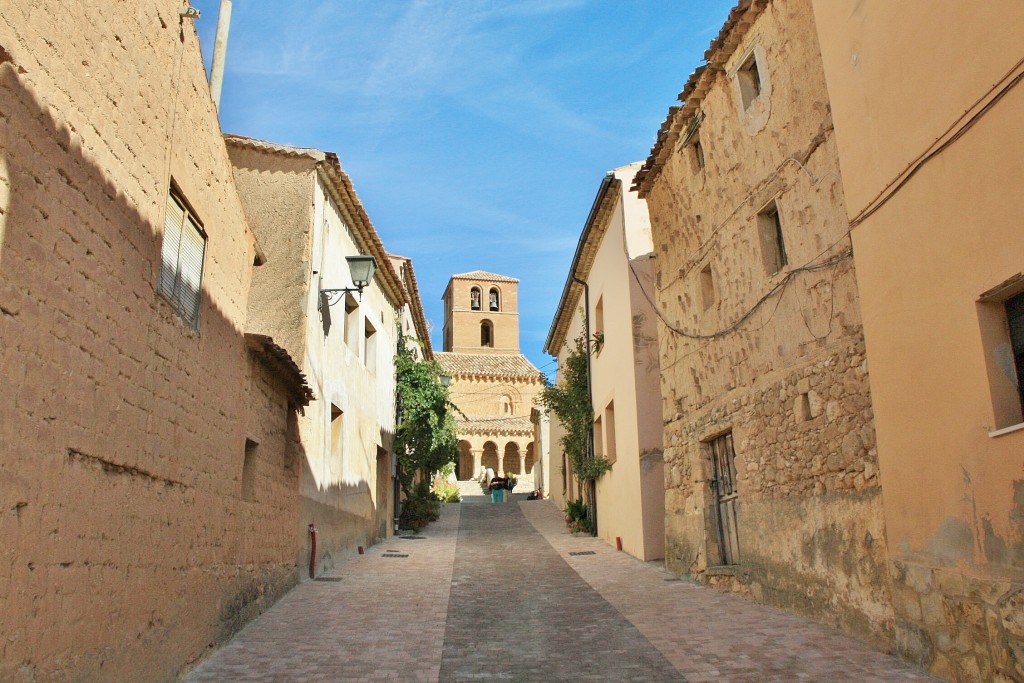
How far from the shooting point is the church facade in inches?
1916

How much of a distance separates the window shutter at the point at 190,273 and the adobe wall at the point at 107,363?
0.52 ft

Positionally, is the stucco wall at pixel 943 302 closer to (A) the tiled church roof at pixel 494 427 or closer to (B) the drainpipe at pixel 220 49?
(B) the drainpipe at pixel 220 49

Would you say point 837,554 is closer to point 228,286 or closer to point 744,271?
point 744,271

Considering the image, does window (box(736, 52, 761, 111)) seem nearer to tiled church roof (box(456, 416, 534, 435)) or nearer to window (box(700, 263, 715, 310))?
window (box(700, 263, 715, 310))

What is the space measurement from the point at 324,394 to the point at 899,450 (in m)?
8.57

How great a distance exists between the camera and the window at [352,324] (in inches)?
587

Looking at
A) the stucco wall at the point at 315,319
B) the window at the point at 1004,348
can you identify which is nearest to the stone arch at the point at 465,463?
the stucco wall at the point at 315,319

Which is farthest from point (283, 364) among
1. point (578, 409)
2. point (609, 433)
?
point (578, 409)

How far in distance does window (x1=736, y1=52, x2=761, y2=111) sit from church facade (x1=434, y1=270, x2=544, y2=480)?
30.0m

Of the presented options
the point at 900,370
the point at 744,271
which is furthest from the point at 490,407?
the point at 900,370

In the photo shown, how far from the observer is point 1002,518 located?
204 inches

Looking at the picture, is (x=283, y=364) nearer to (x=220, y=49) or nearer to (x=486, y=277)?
(x=220, y=49)

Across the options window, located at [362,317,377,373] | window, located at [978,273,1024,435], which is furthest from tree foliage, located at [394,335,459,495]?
window, located at [978,273,1024,435]

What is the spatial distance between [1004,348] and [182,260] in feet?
20.5
